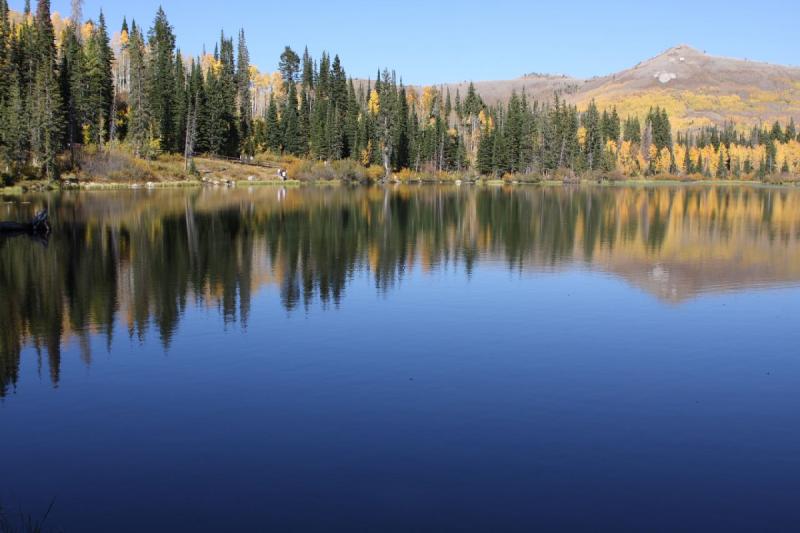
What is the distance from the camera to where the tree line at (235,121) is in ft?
294

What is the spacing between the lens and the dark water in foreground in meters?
10.9

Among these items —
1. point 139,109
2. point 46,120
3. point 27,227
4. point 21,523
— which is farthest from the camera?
point 139,109

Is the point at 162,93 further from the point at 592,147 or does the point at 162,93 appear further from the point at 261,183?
the point at 592,147

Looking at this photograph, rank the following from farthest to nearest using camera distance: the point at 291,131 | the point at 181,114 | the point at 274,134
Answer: the point at 291,131
the point at 274,134
the point at 181,114

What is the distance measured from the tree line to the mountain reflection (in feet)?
94.4

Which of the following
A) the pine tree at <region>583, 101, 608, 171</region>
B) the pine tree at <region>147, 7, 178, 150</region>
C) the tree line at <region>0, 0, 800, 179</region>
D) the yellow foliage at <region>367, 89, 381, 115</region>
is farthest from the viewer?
the yellow foliage at <region>367, 89, 381, 115</region>

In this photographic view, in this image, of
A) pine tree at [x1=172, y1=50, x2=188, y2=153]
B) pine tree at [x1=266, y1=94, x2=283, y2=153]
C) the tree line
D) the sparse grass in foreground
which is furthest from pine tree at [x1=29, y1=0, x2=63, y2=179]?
the sparse grass in foreground

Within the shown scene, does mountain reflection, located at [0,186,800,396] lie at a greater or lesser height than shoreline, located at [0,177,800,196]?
lesser

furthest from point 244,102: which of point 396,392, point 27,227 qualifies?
point 396,392

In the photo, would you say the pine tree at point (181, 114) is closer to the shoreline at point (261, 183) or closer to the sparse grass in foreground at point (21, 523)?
the shoreline at point (261, 183)

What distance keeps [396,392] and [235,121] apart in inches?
4550

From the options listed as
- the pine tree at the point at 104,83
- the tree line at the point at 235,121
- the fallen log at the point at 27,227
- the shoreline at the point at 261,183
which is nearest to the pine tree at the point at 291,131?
the tree line at the point at 235,121

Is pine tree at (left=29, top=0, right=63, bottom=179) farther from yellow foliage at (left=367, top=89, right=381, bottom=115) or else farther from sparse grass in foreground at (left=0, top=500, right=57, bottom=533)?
yellow foliage at (left=367, top=89, right=381, bottom=115)

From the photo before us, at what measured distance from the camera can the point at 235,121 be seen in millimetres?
125250
